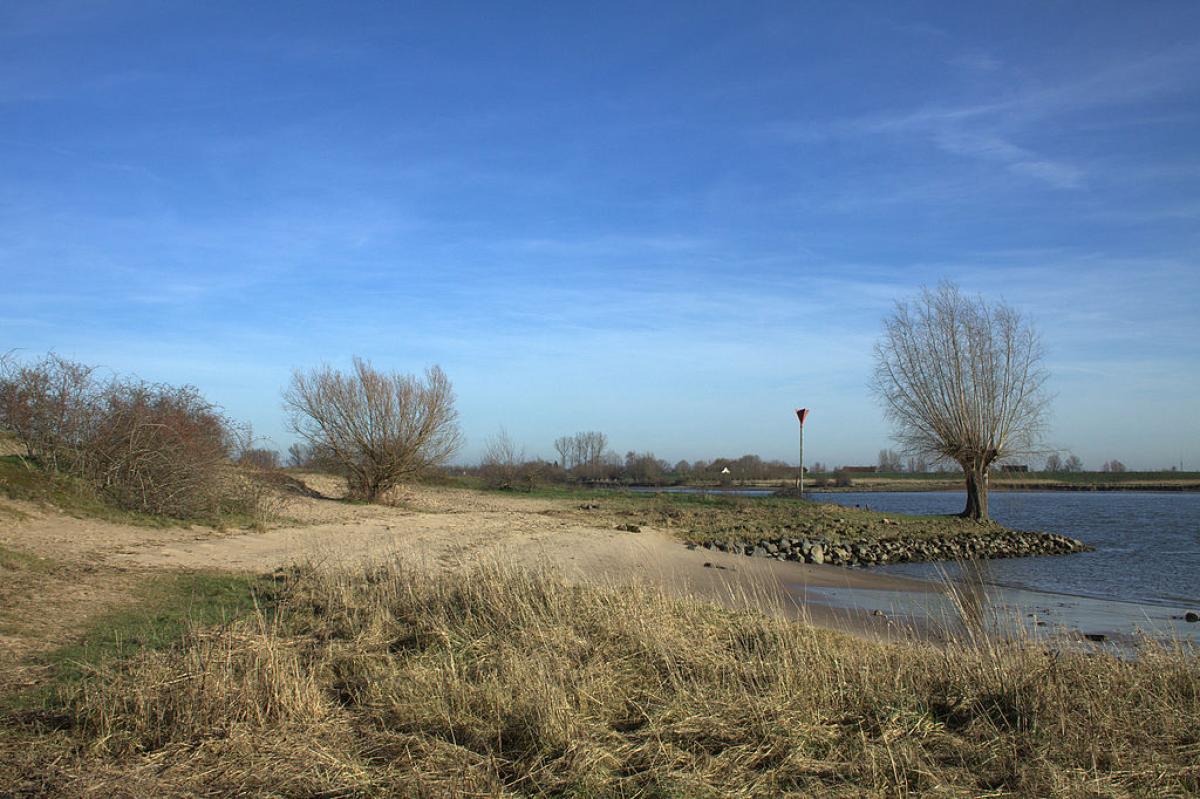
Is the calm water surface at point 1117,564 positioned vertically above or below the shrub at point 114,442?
below

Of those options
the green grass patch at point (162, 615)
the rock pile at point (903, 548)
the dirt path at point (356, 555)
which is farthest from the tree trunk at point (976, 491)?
the green grass patch at point (162, 615)

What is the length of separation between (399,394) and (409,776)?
23.6 m

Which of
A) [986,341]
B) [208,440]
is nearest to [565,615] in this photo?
[208,440]

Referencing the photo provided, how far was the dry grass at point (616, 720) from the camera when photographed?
186 inches

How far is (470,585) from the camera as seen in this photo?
936cm

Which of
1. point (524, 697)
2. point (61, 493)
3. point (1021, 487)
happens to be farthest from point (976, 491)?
point (1021, 487)

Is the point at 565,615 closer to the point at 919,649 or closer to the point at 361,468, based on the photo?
the point at 919,649

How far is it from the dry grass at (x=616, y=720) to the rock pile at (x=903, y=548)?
14286 millimetres

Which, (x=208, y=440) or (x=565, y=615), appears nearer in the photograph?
(x=565, y=615)

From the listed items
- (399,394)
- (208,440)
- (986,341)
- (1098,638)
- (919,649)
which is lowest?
(1098,638)

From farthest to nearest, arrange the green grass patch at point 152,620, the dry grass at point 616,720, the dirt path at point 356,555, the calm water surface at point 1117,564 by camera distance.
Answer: the calm water surface at point 1117,564
the dirt path at point 356,555
the green grass patch at point 152,620
the dry grass at point 616,720

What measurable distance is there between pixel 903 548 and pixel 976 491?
1024cm

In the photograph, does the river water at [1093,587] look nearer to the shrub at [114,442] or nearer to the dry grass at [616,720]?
the dry grass at [616,720]

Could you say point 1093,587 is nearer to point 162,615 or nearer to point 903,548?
point 903,548
